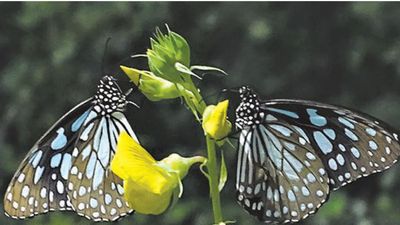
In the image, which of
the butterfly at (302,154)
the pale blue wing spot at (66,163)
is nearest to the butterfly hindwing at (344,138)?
the butterfly at (302,154)

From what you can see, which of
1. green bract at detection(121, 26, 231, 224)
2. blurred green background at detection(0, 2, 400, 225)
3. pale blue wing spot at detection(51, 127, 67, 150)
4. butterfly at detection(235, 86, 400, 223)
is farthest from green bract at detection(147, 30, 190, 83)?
blurred green background at detection(0, 2, 400, 225)

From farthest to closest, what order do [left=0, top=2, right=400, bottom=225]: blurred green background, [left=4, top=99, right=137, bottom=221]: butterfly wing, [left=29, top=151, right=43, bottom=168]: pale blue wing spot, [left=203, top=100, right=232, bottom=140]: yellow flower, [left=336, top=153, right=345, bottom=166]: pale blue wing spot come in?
[left=0, top=2, right=400, bottom=225]: blurred green background, [left=29, top=151, right=43, bottom=168]: pale blue wing spot, [left=4, top=99, right=137, bottom=221]: butterfly wing, [left=336, top=153, right=345, bottom=166]: pale blue wing spot, [left=203, top=100, right=232, bottom=140]: yellow flower

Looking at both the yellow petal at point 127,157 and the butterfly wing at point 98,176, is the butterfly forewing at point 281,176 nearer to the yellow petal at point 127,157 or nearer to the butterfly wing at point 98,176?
the butterfly wing at point 98,176

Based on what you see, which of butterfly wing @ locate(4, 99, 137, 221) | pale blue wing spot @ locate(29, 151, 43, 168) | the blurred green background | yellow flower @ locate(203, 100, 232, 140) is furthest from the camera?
the blurred green background

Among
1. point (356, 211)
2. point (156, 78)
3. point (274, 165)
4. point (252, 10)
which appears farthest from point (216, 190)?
point (252, 10)

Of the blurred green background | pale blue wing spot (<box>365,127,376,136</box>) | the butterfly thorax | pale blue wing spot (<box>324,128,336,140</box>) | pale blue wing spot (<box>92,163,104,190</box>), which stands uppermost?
the blurred green background

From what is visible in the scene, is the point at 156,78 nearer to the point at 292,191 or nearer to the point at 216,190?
the point at 216,190

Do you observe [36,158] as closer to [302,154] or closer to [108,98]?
[108,98]

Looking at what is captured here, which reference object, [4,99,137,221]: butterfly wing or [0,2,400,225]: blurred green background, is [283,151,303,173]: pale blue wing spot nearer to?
[4,99,137,221]: butterfly wing
